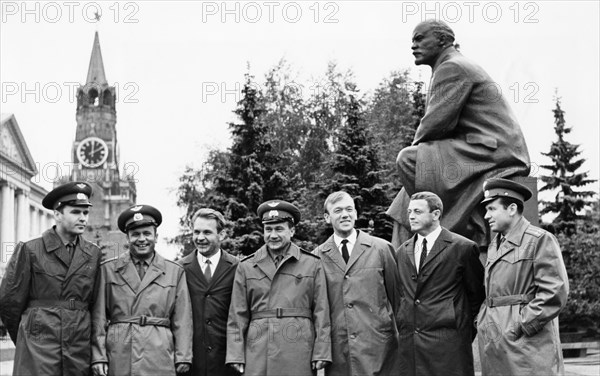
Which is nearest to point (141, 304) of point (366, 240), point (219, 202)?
point (366, 240)

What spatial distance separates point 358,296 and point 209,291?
1276mm

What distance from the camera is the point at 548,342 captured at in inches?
218

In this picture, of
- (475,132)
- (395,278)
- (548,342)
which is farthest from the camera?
(475,132)

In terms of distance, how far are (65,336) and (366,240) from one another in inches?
96.6

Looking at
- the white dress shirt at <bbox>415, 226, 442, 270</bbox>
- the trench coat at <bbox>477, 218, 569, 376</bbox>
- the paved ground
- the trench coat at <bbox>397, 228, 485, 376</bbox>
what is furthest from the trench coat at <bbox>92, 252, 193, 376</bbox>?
the paved ground

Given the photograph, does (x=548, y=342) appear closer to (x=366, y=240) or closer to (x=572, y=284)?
(x=366, y=240)

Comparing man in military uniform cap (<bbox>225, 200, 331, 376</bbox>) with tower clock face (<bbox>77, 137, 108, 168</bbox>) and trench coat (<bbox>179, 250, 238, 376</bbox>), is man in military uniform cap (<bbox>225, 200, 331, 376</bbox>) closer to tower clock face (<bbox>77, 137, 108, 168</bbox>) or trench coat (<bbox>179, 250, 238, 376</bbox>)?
trench coat (<bbox>179, 250, 238, 376</bbox>)

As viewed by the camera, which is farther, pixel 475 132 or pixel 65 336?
pixel 475 132

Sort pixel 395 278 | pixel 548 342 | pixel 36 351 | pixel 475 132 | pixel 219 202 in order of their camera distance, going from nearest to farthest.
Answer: pixel 548 342, pixel 36 351, pixel 395 278, pixel 475 132, pixel 219 202

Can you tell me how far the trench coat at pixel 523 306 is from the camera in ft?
18.0

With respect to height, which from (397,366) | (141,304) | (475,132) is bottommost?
(397,366)

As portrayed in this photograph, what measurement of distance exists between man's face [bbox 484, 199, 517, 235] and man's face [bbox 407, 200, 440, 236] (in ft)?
1.70

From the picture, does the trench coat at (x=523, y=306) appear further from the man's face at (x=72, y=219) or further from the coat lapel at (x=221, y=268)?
the man's face at (x=72, y=219)

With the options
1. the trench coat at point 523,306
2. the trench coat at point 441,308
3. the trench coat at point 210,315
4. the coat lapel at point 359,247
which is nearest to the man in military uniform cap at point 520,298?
the trench coat at point 523,306
